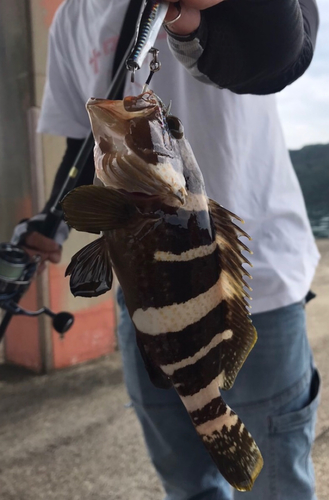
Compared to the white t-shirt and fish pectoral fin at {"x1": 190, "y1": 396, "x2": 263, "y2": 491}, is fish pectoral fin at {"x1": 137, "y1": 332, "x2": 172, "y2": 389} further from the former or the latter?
the white t-shirt

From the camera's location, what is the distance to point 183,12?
712 mm

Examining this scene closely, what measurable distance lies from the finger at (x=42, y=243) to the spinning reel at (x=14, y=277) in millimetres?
57

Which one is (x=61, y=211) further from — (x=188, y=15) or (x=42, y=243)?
(x=188, y=15)

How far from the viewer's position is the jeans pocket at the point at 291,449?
1229 millimetres

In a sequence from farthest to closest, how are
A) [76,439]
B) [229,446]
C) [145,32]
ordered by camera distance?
[76,439] < [229,446] < [145,32]

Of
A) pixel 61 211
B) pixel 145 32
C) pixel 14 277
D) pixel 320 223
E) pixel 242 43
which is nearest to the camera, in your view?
pixel 145 32

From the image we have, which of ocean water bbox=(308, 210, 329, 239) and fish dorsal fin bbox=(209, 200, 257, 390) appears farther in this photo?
ocean water bbox=(308, 210, 329, 239)

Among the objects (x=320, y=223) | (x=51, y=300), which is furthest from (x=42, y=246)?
(x=320, y=223)

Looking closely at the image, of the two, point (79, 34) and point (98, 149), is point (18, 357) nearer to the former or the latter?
point (79, 34)

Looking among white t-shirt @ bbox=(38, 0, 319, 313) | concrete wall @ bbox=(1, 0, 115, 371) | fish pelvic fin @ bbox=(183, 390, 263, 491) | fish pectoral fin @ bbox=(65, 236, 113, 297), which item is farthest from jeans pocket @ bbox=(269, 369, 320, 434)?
concrete wall @ bbox=(1, 0, 115, 371)

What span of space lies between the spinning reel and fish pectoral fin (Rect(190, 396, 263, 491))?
2.59 feet

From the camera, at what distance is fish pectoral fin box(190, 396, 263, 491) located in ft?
2.16

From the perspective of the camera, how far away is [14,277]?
1.42 m

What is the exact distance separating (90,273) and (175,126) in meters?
0.23
